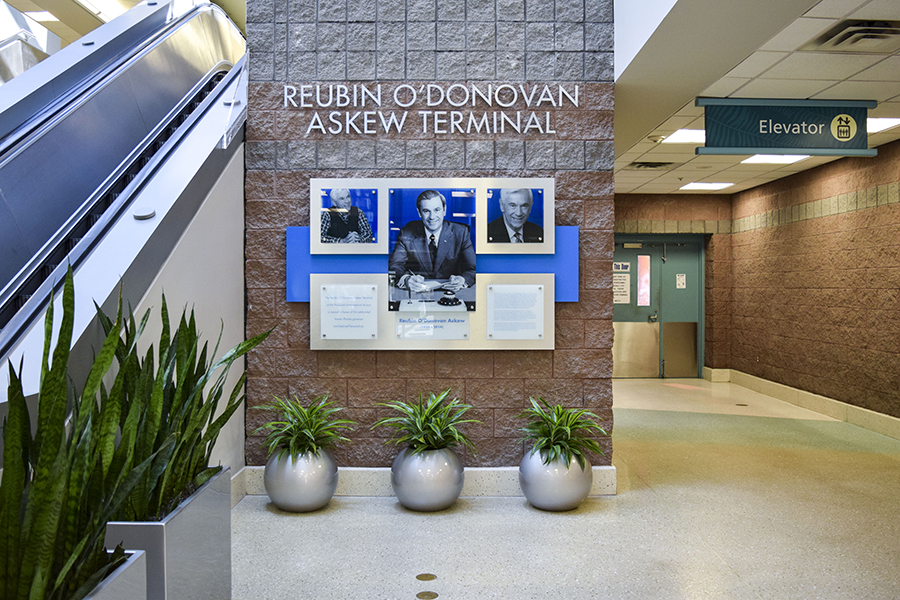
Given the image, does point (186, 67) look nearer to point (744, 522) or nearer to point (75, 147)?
point (75, 147)

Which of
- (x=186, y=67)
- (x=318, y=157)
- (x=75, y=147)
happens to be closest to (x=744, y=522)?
(x=318, y=157)

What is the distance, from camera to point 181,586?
1604mm

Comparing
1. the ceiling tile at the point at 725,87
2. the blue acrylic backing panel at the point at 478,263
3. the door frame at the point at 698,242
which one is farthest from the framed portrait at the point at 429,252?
the door frame at the point at 698,242

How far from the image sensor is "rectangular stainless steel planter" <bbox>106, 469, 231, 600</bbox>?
153cm

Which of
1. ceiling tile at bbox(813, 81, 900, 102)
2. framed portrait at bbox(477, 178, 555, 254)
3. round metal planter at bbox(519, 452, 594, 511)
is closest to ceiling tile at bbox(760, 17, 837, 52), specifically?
ceiling tile at bbox(813, 81, 900, 102)

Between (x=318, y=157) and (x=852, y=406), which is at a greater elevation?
(x=318, y=157)

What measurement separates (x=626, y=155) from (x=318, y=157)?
370 cm

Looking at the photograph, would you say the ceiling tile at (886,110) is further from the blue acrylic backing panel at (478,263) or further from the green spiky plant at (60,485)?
the green spiky plant at (60,485)

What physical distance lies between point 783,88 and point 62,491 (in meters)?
4.65

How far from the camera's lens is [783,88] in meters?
4.19

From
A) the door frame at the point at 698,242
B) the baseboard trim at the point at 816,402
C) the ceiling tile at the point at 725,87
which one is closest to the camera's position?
the ceiling tile at the point at 725,87

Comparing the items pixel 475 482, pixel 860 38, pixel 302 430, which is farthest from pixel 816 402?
pixel 302 430

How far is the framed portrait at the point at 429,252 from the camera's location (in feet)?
12.7

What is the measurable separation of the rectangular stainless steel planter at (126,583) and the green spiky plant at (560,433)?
2511 mm
